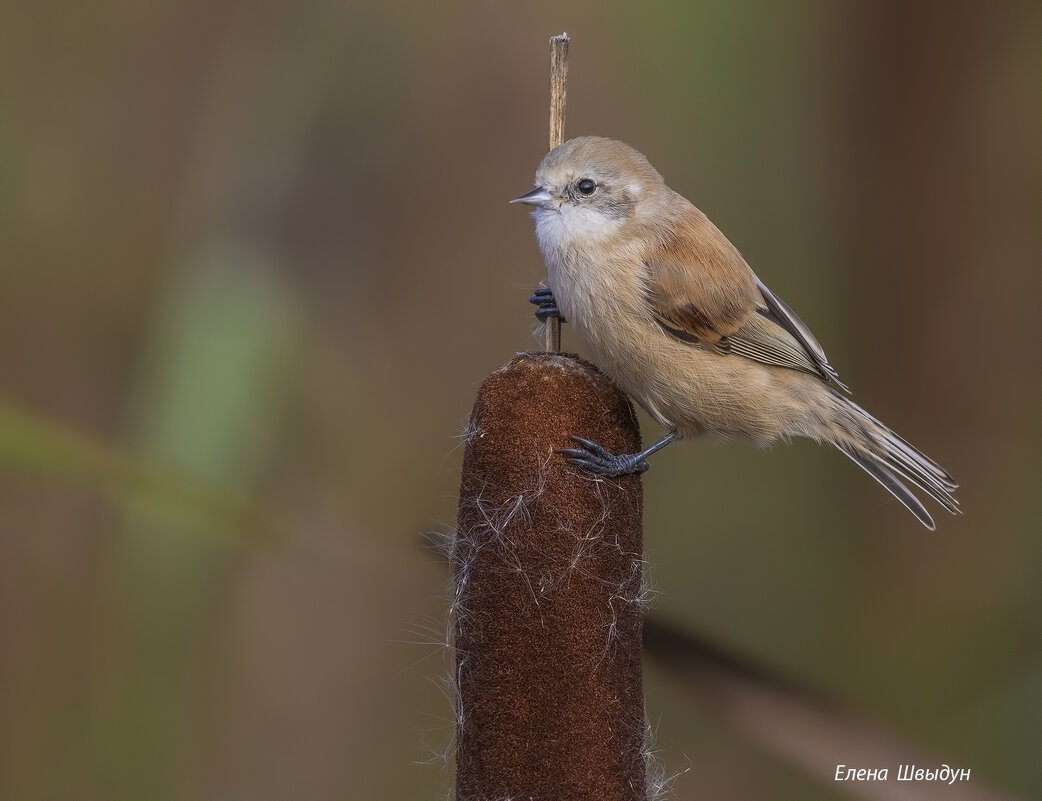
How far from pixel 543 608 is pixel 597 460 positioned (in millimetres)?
267

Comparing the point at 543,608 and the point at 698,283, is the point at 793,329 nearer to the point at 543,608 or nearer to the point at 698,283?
the point at 698,283

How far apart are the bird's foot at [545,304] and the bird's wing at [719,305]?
22 cm

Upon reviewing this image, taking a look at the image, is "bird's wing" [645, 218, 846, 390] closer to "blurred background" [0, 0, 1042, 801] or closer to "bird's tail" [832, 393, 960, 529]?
"bird's tail" [832, 393, 960, 529]

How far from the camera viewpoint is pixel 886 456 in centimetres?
242

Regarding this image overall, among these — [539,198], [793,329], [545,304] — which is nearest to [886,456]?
[793,329]

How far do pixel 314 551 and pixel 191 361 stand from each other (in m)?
0.58

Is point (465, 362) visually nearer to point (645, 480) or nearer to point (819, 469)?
point (645, 480)

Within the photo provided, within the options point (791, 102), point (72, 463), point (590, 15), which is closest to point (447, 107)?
point (590, 15)

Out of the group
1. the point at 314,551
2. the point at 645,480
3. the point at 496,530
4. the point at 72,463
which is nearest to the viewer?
the point at 496,530

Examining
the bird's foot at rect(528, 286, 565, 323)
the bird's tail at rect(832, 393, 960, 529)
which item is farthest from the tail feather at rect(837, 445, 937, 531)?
the bird's foot at rect(528, 286, 565, 323)

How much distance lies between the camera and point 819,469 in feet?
10.5

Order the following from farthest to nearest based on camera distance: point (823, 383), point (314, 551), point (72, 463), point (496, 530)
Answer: point (314, 551), point (823, 383), point (72, 463), point (496, 530)

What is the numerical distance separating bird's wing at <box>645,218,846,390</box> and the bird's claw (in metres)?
0.50

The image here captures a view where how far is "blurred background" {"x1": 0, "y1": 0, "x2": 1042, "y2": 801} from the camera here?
247 centimetres
